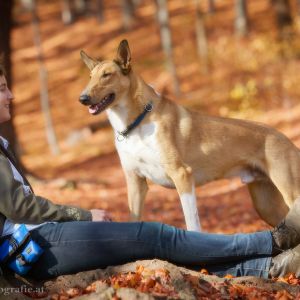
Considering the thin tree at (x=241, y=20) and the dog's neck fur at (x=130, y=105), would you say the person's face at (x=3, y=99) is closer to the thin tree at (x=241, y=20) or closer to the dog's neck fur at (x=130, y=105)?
the dog's neck fur at (x=130, y=105)

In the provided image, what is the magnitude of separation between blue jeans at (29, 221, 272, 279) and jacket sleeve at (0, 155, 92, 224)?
0.13 metres

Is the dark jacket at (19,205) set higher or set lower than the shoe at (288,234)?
higher

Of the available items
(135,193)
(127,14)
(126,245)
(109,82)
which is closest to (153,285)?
(126,245)

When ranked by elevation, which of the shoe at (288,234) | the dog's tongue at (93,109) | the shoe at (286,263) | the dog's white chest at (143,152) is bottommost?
the shoe at (286,263)

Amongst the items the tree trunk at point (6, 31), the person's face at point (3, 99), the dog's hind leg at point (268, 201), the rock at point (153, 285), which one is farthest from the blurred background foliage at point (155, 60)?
the rock at point (153, 285)

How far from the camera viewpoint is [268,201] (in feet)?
19.6

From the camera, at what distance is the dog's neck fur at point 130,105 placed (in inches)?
216

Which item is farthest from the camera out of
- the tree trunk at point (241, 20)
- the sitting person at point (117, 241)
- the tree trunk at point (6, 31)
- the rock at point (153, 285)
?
the tree trunk at point (241, 20)

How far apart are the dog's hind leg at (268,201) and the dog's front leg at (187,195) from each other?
89cm

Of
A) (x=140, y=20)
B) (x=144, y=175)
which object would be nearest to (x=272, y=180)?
(x=144, y=175)

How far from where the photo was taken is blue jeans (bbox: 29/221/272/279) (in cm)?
409

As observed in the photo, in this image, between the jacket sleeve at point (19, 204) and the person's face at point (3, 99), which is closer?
the jacket sleeve at point (19, 204)

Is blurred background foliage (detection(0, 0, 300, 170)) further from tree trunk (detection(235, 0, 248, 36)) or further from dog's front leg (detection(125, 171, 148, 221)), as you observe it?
dog's front leg (detection(125, 171, 148, 221))

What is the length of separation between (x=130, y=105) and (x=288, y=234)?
Result: 6.51 feet
